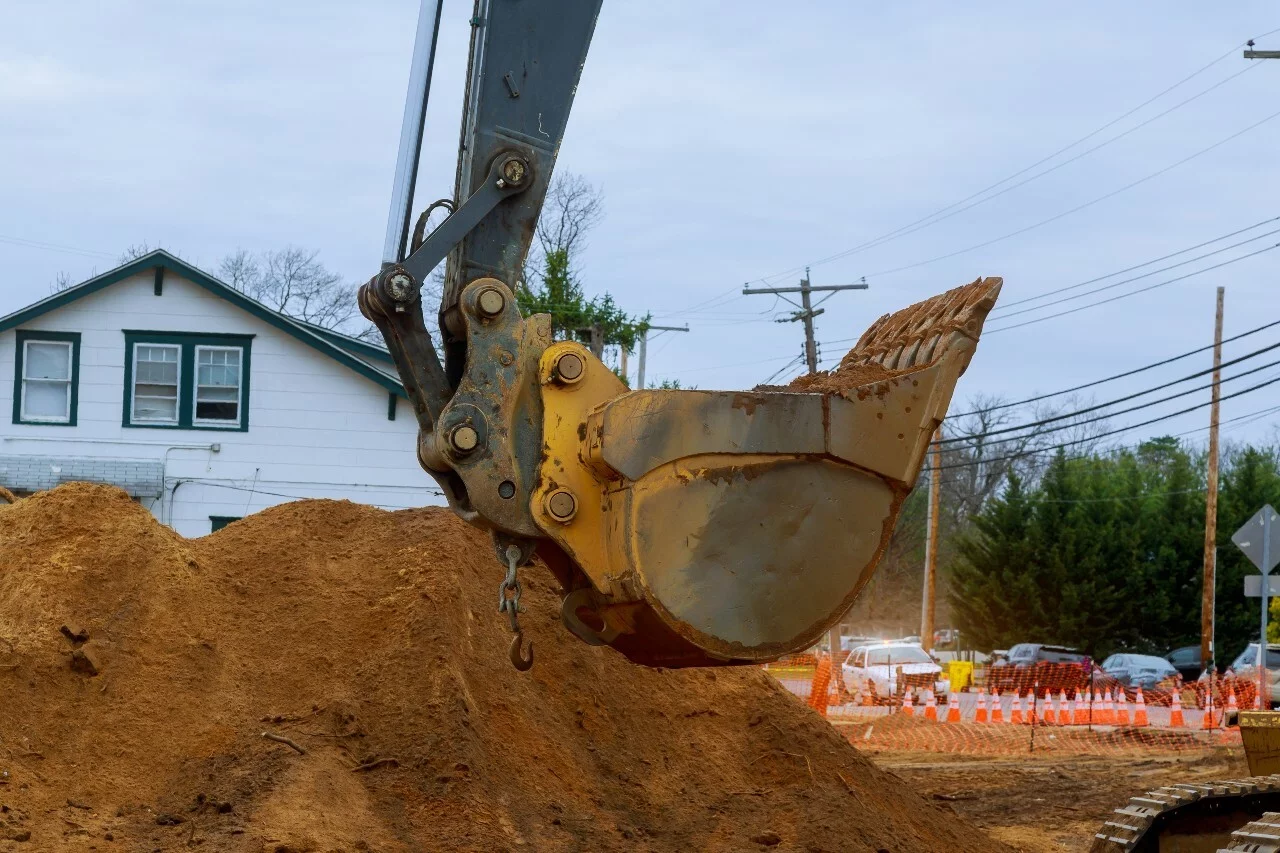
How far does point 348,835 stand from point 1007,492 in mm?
37247

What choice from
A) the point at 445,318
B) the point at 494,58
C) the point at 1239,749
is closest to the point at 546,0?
the point at 494,58

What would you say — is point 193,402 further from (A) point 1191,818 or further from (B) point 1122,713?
(A) point 1191,818

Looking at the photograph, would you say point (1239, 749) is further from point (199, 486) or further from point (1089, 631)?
point (1089, 631)

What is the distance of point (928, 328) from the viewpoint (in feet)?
18.8

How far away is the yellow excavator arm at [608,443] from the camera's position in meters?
5.13

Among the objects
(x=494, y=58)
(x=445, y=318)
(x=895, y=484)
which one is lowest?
(x=895, y=484)

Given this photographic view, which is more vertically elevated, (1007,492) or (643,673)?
(1007,492)

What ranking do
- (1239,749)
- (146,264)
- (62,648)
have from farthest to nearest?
(146,264), (1239,749), (62,648)

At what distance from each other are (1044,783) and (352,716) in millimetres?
8477

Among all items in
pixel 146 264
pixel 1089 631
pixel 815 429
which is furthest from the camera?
pixel 1089 631

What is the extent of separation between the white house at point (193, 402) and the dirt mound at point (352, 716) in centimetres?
1031

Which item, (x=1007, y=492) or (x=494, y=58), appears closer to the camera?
(x=494, y=58)

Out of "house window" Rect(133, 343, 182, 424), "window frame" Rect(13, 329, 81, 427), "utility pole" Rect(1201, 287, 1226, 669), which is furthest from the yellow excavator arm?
"utility pole" Rect(1201, 287, 1226, 669)

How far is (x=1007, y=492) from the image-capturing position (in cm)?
4325
